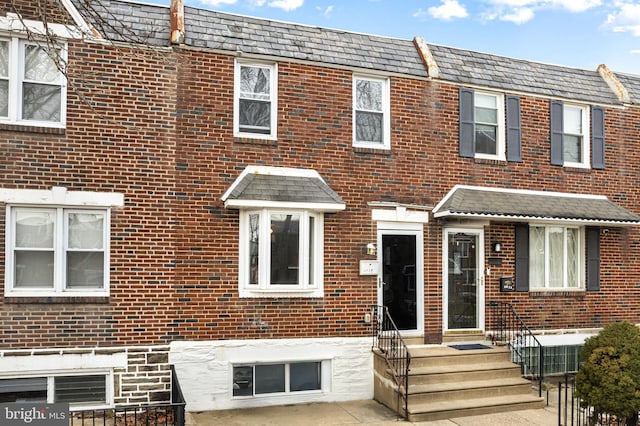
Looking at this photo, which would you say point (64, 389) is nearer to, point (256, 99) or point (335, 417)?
point (335, 417)

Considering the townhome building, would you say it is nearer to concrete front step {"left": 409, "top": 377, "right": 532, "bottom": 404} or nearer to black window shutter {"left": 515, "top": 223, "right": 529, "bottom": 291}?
black window shutter {"left": 515, "top": 223, "right": 529, "bottom": 291}

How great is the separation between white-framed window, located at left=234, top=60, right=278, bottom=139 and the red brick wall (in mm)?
167

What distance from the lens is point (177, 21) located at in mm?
9945

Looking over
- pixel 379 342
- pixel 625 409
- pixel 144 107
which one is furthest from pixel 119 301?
pixel 625 409

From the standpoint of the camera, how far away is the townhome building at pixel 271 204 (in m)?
9.12

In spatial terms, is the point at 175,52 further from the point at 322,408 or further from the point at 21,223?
the point at 322,408

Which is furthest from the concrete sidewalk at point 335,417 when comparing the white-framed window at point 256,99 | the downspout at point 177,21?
the downspout at point 177,21

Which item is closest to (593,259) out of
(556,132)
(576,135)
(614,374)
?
(576,135)

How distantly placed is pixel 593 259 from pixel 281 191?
277 inches

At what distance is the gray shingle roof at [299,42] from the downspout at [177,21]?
0.45 ft

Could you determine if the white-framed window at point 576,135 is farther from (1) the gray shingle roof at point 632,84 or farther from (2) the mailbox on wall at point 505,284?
(2) the mailbox on wall at point 505,284

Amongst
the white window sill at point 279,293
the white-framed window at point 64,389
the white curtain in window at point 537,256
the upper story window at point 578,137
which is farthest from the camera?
the upper story window at point 578,137

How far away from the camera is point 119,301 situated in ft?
30.5

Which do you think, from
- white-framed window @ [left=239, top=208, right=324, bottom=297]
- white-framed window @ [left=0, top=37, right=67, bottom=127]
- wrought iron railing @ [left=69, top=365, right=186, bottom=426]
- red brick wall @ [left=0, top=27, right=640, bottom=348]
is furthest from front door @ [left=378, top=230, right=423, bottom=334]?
white-framed window @ [left=0, top=37, right=67, bottom=127]
